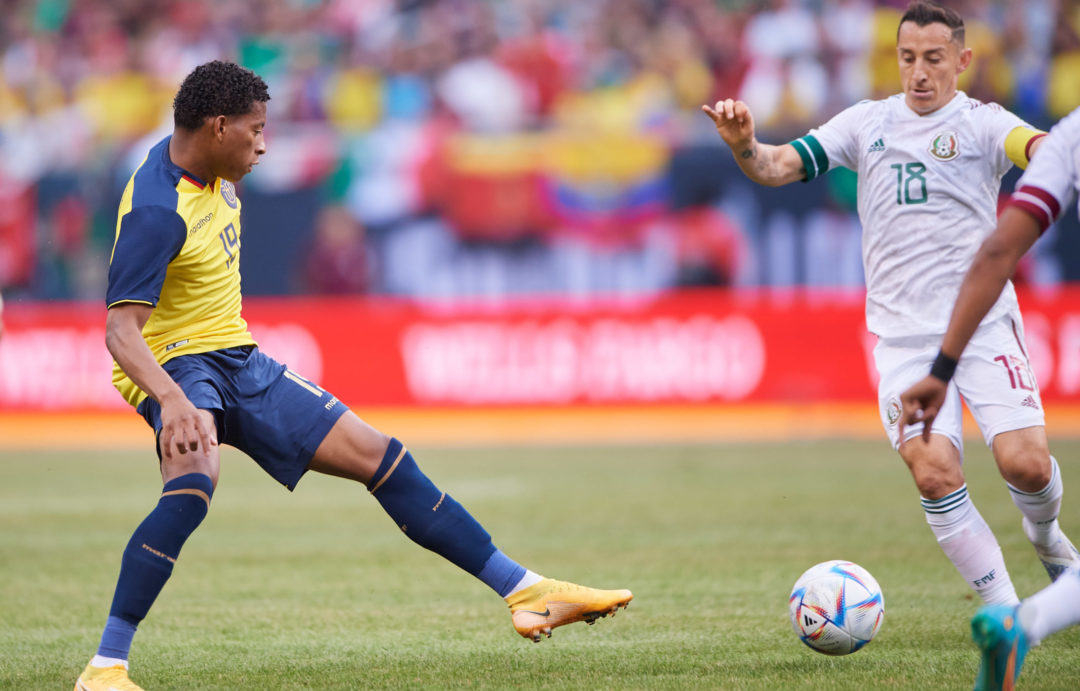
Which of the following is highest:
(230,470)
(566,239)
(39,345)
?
(566,239)

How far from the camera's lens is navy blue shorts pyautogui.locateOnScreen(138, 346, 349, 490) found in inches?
192

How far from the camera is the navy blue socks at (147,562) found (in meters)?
4.55

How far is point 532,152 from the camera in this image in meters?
17.2

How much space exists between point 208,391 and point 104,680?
42.1 inches

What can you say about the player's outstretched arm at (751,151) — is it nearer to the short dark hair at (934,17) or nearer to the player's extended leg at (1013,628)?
the short dark hair at (934,17)

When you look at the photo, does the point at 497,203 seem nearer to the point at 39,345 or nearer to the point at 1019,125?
the point at 39,345

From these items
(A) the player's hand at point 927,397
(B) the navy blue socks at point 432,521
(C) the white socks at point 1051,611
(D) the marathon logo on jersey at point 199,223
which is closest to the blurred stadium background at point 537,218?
(B) the navy blue socks at point 432,521

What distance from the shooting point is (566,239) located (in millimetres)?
17109

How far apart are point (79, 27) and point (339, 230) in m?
6.98

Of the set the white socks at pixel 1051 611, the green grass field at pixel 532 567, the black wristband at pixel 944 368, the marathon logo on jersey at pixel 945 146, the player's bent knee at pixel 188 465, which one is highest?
the marathon logo on jersey at pixel 945 146

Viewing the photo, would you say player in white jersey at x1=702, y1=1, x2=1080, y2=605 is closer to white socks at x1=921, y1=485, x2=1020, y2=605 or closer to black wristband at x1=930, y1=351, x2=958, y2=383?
white socks at x1=921, y1=485, x2=1020, y2=605

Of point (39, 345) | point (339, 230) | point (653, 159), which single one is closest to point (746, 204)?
point (653, 159)

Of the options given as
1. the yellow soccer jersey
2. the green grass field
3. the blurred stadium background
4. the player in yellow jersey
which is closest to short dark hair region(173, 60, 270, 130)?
the player in yellow jersey

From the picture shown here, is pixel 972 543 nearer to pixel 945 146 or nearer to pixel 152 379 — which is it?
pixel 945 146
